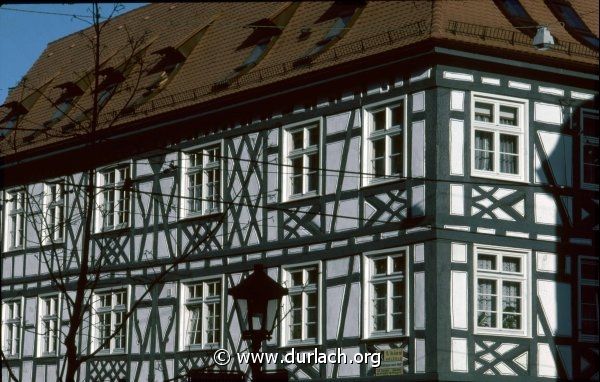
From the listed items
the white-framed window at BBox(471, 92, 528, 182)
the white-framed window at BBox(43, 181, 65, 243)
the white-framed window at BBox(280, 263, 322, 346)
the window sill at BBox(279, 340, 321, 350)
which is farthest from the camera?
the white-framed window at BBox(43, 181, 65, 243)

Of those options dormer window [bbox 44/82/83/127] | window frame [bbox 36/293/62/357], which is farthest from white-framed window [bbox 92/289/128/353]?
dormer window [bbox 44/82/83/127]

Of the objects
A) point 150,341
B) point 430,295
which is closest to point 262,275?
point 430,295

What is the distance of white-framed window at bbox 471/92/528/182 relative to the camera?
2184 cm

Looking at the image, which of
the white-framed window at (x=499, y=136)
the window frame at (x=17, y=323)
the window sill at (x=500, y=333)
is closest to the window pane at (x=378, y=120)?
the white-framed window at (x=499, y=136)

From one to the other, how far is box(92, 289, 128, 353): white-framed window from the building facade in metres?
0.89

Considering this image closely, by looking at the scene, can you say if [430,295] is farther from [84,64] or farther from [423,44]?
[84,64]

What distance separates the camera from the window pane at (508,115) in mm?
22156

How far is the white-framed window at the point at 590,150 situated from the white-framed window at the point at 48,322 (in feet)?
42.8

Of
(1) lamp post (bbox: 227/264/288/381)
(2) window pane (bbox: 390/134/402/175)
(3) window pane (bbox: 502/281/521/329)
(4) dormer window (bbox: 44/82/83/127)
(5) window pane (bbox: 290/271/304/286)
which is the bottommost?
(1) lamp post (bbox: 227/264/288/381)

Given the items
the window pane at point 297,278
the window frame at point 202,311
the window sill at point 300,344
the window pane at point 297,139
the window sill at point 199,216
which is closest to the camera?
the window sill at point 300,344

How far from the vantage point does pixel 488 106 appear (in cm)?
2203

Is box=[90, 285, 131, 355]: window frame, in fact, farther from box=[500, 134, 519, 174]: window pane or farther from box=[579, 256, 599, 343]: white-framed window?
box=[579, 256, 599, 343]: white-framed window

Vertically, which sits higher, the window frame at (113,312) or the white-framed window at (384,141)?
the white-framed window at (384,141)

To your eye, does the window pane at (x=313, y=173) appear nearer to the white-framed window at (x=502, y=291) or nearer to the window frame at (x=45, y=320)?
the white-framed window at (x=502, y=291)
